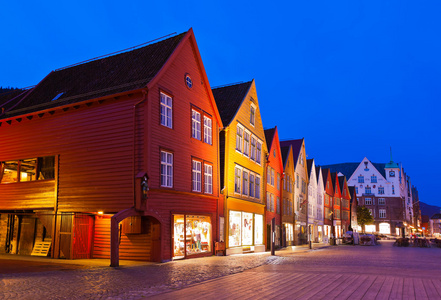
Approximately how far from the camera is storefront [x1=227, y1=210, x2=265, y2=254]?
2978 cm

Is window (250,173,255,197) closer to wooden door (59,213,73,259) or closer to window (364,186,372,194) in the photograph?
wooden door (59,213,73,259)

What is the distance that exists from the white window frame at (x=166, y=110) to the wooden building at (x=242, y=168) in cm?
711

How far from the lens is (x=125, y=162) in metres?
20.7

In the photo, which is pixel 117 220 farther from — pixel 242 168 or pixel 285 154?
pixel 285 154

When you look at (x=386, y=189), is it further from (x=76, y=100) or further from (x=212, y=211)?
(x=76, y=100)

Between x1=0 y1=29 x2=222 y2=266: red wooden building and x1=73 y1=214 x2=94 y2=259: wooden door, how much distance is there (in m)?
0.05

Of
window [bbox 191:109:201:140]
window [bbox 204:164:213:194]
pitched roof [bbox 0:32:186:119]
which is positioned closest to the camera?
pitched roof [bbox 0:32:186:119]

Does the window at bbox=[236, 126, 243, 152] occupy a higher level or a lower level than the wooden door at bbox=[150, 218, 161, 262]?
higher

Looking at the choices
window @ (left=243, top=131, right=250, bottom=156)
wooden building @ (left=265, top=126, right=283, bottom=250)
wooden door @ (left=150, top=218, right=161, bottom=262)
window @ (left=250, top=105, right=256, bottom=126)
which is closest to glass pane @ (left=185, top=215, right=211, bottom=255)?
wooden door @ (left=150, top=218, right=161, bottom=262)

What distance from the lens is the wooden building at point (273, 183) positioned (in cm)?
3934

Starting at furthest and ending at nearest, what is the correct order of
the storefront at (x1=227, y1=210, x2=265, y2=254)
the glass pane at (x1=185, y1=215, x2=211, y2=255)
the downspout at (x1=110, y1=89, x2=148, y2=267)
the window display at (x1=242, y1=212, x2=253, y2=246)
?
1. the window display at (x1=242, y1=212, x2=253, y2=246)
2. the storefront at (x1=227, y1=210, x2=265, y2=254)
3. the glass pane at (x1=185, y1=215, x2=211, y2=255)
4. the downspout at (x1=110, y1=89, x2=148, y2=267)

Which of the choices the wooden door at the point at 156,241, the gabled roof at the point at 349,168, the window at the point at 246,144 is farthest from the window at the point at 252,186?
the gabled roof at the point at 349,168

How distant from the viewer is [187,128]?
2450 centimetres

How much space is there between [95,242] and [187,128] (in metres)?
7.77
